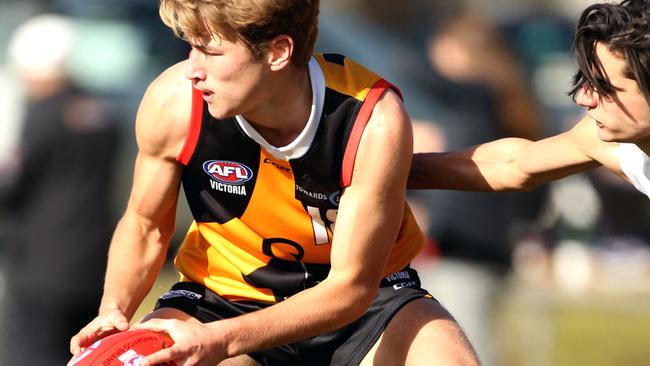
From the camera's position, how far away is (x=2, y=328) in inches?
391

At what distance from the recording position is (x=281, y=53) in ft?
16.2

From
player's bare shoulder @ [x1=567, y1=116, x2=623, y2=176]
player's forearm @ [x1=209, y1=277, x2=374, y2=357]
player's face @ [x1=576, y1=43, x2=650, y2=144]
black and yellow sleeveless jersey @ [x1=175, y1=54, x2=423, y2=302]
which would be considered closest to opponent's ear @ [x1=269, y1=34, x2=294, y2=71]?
black and yellow sleeveless jersey @ [x1=175, y1=54, x2=423, y2=302]

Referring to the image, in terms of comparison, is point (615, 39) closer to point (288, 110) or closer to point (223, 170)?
point (288, 110)

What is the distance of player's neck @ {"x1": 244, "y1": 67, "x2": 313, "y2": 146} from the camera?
5020 mm

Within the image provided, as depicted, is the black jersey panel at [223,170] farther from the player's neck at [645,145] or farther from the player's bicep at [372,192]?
the player's neck at [645,145]

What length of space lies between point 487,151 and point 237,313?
4.18 feet

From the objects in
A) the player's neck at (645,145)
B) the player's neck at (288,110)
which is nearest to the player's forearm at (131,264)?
the player's neck at (288,110)

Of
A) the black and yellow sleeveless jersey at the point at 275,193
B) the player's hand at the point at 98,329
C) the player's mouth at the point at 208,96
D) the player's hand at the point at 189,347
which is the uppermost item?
the player's mouth at the point at 208,96

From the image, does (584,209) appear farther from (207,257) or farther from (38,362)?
(207,257)

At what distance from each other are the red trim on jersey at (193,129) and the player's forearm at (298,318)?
2.27ft

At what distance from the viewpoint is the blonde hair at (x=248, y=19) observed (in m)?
4.75

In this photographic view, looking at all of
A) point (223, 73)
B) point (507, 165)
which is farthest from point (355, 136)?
point (507, 165)

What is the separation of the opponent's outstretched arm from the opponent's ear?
36.4 inches

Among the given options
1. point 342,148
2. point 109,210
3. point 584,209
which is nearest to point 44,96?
point 109,210
